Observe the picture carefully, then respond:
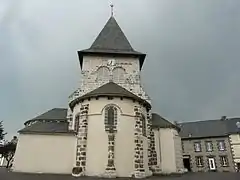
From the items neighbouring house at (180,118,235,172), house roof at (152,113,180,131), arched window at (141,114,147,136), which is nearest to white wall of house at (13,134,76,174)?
arched window at (141,114,147,136)

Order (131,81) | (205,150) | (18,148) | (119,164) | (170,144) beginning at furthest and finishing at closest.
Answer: (205,150), (131,81), (170,144), (18,148), (119,164)

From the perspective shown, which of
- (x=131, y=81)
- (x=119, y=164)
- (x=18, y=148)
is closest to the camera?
(x=119, y=164)

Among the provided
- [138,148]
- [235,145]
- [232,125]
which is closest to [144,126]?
→ [138,148]

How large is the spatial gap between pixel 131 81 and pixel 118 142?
7958mm

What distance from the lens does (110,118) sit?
19.6 metres

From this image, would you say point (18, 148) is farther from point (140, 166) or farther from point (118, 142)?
point (140, 166)

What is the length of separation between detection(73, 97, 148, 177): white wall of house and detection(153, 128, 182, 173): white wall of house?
2.75m

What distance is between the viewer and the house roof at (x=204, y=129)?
4062cm

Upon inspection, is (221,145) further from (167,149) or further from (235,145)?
(167,149)

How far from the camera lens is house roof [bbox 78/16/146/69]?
85.6 ft

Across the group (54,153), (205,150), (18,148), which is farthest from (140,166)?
(205,150)

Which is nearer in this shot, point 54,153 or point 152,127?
point 54,153

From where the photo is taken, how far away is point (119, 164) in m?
18.2

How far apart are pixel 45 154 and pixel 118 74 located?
10.1 metres
